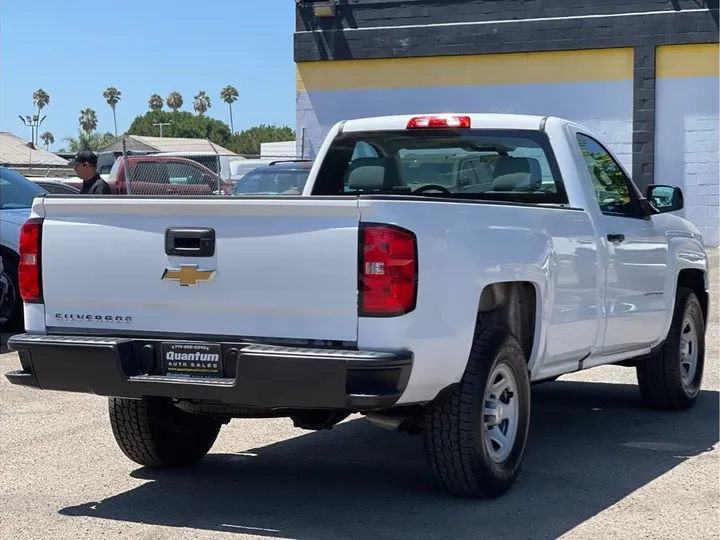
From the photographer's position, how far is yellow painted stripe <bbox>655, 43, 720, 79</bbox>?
2383 cm

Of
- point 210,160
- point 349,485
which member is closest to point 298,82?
point 210,160

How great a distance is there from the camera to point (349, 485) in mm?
6605

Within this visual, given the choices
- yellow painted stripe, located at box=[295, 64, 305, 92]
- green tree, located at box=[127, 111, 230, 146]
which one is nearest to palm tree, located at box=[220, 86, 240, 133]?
green tree, located at box=[127, 111, 230, 146]

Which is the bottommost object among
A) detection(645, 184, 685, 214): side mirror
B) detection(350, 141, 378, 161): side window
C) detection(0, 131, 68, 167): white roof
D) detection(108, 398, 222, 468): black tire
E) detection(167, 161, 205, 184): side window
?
detection(108, 398, 222, 468): black tire

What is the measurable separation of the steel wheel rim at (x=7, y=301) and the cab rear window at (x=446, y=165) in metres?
5.26

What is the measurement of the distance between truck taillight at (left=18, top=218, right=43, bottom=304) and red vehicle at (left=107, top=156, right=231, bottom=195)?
1367 cm

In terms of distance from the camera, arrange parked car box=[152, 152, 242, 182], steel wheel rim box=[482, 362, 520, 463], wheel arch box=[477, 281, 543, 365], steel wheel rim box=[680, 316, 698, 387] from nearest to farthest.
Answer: steel wheel rim box=[482, 362, 520, 463], wheel arch box=[477, 281, 543, 365], steel wheel rim box=[680, 316, 698, 387], parked car box=[152, 152, 242, 182]

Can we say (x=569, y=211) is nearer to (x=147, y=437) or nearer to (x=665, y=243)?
(x=665, y=243)

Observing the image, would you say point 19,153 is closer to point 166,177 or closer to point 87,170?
point 166,177

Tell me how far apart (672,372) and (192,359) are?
13.4ft

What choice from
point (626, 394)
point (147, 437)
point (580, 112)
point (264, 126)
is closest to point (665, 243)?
point (626, 394)

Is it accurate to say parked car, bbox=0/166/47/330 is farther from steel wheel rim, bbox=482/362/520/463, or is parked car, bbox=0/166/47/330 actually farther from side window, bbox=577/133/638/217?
steel wheel rim, bbox=482/362/520/463

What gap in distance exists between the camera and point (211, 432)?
7113mm

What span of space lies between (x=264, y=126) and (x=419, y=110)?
83134mm
